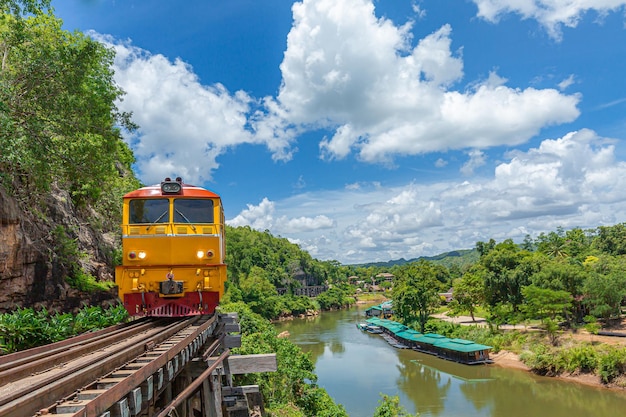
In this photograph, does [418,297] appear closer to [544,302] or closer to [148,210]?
[544,302]

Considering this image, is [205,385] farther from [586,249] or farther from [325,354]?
[586,249]

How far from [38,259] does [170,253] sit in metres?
7.16

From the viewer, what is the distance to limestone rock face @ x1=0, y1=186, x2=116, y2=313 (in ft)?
43.3

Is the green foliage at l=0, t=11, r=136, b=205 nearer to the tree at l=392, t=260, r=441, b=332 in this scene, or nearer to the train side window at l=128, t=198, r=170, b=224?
the train side window at l=128, t=198, r=170, b=224

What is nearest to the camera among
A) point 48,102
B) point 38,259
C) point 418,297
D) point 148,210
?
point 148,210

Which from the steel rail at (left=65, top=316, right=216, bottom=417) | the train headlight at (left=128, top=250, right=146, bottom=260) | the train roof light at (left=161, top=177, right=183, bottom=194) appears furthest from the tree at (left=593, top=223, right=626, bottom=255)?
the steel rail at (left=65, top=316, right=216, bottom=417)

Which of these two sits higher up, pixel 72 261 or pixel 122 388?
pixel 72 261

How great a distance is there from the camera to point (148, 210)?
450 inches

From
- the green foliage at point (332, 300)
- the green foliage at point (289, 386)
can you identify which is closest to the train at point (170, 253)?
the green foliage at point (289, 386)

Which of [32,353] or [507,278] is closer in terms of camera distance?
[32,353]

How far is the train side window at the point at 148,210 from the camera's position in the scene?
1137cm

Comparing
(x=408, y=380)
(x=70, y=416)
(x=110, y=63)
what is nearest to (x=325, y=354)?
Answer: (x=408, y=380)

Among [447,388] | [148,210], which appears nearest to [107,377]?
[148,210]

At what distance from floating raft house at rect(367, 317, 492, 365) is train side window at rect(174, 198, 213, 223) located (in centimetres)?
2963
